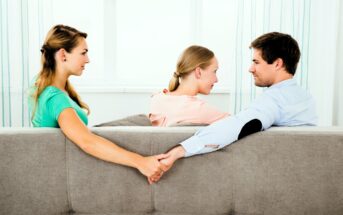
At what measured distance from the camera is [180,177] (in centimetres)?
136

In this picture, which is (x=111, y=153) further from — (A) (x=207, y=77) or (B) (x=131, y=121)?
(A) (x=207, y=77)

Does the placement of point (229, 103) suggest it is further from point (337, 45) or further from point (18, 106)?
point (18, 106)

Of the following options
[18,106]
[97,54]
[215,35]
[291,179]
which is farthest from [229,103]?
[291,179]

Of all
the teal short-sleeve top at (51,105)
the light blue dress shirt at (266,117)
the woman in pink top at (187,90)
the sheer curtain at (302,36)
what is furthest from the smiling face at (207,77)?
the sheer curtain at (302,36)

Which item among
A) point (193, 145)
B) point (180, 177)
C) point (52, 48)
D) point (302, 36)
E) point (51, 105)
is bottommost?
point (180, 177)

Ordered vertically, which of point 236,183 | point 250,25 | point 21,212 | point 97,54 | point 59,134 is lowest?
point 21,212

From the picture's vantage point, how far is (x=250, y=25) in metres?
3.69

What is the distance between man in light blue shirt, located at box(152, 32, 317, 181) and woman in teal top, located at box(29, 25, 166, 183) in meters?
0.11

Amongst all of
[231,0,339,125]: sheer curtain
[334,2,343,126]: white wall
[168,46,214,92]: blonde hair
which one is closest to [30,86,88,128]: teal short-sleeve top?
[168,46,214,92]: blonde hair

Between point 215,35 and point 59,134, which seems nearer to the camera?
point 59,134

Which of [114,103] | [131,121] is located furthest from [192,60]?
[114,103]

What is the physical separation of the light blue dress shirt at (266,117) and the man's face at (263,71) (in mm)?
177

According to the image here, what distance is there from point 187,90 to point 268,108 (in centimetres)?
67

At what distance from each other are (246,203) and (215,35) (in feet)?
9.22
